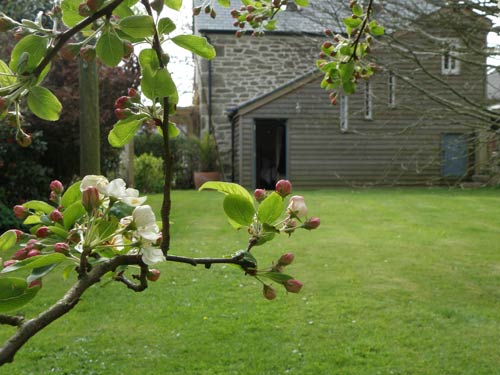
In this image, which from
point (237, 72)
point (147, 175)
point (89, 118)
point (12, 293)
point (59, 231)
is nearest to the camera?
point (12, 293)

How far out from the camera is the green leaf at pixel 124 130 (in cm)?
84

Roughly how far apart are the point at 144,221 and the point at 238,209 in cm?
17

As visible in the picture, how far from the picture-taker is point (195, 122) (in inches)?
786

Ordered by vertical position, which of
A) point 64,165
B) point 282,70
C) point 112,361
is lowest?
point 112,361

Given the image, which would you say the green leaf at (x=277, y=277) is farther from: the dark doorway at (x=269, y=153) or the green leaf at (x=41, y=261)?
the dark doorway at (x=269, y=153)

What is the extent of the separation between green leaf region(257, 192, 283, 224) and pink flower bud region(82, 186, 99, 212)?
0.87 ft

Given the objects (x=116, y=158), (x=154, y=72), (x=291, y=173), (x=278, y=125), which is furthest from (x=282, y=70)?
(x=154, y=72)

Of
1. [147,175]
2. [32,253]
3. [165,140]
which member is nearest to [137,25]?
[165,140]

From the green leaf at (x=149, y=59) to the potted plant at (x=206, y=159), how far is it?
1570 centimetres

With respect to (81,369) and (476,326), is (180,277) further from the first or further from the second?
(476,326)

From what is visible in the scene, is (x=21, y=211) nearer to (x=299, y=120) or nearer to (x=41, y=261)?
(x=41, y=261)

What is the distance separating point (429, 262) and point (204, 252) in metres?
2.67

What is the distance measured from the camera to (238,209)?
2.90ft

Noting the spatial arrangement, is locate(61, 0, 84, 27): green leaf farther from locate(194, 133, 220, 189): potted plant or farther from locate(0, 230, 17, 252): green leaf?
locate(194, 133, 220, 189): potted plant
